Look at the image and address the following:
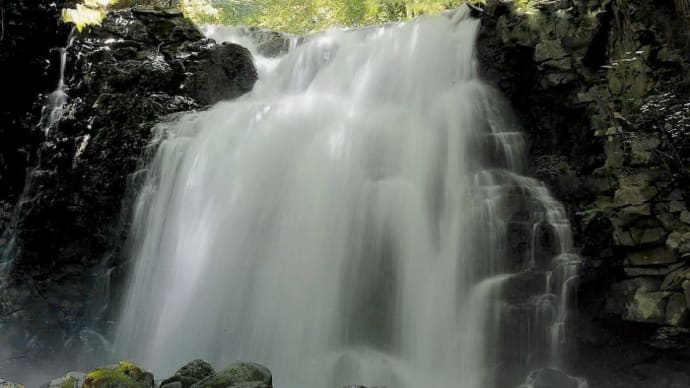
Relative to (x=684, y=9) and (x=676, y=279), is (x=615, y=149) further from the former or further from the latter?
(x=676, y=279)

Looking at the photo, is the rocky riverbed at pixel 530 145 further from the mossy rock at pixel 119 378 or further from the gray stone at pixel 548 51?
the mossy rock at pixel 119 378

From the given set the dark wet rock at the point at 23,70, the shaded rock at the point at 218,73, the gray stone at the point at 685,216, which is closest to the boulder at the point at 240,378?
the gray stone at the point at 685,216

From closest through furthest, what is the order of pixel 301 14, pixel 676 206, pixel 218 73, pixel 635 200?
pixel 676 206 < pixel 635 200 < pixel 218 73 < pixel 301 14

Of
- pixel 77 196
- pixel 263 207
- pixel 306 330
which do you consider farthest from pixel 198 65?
pixel 306 330

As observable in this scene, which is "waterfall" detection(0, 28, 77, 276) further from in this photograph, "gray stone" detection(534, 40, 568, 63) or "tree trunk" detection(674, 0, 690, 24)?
"tree trunk" detection(674, 0, 690, 24)

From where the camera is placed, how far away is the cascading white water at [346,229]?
771cm

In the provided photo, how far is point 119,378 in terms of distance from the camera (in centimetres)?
593

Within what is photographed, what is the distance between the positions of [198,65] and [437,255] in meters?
8.00

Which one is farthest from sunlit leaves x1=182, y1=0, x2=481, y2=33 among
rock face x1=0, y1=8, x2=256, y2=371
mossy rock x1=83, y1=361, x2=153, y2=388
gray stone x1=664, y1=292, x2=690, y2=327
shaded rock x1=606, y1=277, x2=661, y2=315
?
mossy rock x1=83, y1=361, x2=153, y2=388

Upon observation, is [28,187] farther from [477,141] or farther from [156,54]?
[477,141]

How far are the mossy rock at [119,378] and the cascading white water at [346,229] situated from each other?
211 cm

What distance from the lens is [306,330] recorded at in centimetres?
808

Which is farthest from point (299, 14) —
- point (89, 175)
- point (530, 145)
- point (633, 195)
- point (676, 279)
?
point (676, 279)

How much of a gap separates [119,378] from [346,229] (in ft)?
13.0
